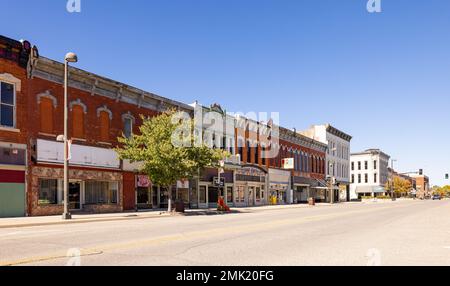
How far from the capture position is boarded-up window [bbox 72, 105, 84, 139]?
2966 centimetres

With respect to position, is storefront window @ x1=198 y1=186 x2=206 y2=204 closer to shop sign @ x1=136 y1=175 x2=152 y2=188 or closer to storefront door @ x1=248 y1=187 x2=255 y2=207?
shop sign @ x1=136 y1=175 x2=152 y2=188

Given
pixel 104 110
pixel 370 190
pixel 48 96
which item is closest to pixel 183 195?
pixel 104 110

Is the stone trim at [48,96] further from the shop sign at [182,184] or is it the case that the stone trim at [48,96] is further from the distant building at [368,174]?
the distant building at [368,174]

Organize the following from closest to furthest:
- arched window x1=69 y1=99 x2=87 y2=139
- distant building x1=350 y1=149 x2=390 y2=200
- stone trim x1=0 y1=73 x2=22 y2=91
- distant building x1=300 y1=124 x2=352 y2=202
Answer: stone trim x1=0 y1=73 x2=22 y2=91
arched window x1=69 y1=99 x2=87 y2=139
distant building x1=300 y1=124 x2=352 y2=202
distant building x1=350 y1=149 x2=390 y2=200

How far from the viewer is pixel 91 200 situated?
3055cm

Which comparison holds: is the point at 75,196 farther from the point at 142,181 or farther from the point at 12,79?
the point at 12,79

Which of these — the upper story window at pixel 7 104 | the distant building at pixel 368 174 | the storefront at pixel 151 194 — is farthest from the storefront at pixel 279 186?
the distant building at pixel 368 174

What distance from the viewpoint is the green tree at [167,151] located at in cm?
2941

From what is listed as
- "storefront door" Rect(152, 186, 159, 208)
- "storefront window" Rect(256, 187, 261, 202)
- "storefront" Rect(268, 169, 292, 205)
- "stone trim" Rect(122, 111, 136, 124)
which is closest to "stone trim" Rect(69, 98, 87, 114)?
"stone trim" Rect(122, 111, 136, 124)

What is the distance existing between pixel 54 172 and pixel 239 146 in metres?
23.8

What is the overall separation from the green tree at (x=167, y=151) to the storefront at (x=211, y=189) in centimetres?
921

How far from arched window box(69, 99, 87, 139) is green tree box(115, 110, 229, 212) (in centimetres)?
250
